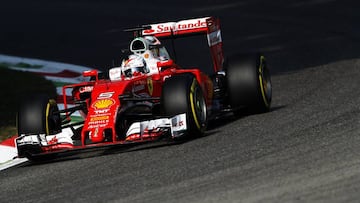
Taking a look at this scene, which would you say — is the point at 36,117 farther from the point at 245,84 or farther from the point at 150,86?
the point at 245,84

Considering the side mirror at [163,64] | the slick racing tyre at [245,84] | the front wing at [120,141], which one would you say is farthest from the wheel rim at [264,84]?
the front wing at [120,141]

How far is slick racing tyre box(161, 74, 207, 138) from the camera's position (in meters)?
11.2

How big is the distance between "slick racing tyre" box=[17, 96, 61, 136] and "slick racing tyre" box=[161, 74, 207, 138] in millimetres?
1224

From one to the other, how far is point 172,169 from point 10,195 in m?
1.38

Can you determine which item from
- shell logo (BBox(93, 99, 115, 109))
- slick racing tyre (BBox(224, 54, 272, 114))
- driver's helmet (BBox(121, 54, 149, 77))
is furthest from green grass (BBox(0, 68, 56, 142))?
slick racing tyre (BBox(224, 54, 272, 114))

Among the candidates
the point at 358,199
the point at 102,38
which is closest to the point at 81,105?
the point at 358,199

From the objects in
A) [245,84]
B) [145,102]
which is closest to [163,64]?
[145,102]

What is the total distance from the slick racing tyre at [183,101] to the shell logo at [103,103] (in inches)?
20.0

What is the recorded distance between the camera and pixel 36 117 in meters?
11.6

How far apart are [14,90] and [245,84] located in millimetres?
5021

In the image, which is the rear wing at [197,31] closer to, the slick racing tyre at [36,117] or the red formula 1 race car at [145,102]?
the red formula 1 race car at [145,102]

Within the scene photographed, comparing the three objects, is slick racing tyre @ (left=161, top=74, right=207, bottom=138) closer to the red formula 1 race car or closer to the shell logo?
the red formula 1 race car

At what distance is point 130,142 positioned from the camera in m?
11.0

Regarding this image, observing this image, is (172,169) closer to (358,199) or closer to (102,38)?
(358,199)
